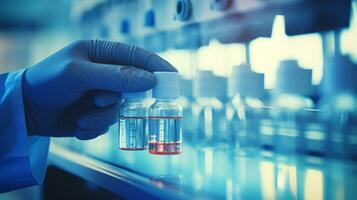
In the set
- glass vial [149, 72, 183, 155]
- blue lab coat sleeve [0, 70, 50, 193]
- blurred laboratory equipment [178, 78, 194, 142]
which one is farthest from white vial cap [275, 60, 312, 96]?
blue lab coat sleeve [0, 70, 50, 193]

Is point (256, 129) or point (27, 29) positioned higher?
point (27, 29)

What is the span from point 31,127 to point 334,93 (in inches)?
33.2

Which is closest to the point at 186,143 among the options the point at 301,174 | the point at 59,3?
the point at 301,174

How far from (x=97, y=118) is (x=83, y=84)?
0.16m

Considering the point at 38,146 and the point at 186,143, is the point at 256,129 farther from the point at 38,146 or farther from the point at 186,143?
the point at 38,146

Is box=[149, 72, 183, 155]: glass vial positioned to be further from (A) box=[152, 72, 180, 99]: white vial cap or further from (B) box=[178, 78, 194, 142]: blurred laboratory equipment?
(B) box=[178, 78, 194, 142]: blurred laboratory equipment

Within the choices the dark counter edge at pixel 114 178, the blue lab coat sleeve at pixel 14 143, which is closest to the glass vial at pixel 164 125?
the dark counter edge at pixel 114 178

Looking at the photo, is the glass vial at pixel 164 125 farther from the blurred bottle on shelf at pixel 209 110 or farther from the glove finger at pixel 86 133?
the blurred bottle on shelf at pixel 209 110

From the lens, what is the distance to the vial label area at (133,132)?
111 cm

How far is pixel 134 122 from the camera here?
1.11 m

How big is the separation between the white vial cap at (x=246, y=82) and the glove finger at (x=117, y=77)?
1.72ft

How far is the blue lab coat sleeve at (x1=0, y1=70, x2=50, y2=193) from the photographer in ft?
3.66

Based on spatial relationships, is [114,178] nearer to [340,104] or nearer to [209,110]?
[340,104]

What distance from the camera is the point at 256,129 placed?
1459 millimetres
